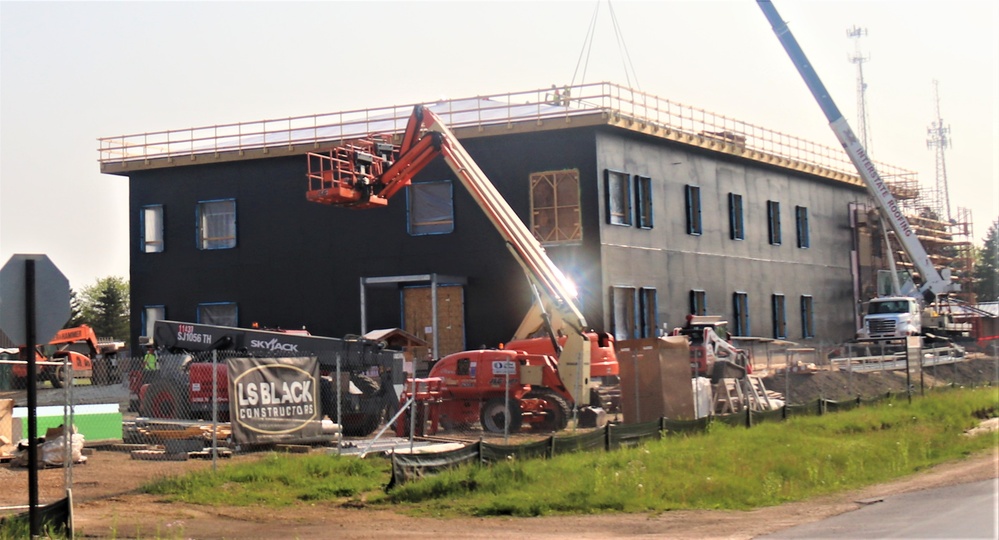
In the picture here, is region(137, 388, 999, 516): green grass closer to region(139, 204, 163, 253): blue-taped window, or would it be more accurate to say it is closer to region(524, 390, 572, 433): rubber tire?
region(524, 390, 572, 433): rubber tire

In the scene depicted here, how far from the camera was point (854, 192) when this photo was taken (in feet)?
189

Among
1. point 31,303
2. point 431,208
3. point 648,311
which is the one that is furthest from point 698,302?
point 31,303

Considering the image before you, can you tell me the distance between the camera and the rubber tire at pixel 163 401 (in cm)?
2581

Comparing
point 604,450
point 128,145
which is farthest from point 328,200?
point 604,450

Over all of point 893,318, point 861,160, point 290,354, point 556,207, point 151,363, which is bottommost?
point 151,363

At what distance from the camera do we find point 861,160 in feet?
162

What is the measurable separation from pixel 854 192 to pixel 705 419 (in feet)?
123

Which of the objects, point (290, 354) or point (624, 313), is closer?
point (290, 354)

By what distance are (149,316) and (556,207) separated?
53.2ft

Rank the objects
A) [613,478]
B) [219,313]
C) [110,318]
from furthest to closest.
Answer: [110,318] < [219,313] < [613,478]

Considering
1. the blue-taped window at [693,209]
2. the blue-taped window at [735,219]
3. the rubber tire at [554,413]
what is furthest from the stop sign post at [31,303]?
the blue-taped window at [735,219]

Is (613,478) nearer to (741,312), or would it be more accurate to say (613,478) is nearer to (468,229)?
(468,229)

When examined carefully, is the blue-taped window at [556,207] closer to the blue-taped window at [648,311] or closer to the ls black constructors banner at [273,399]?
the blue-taped window at [648,311]

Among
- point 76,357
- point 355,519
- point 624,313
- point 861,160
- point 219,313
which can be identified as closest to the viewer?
point 355,519
